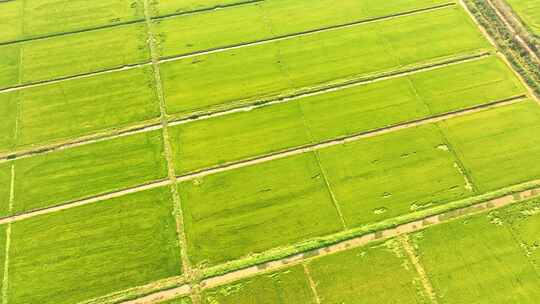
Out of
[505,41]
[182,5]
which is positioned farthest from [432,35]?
[182,5]

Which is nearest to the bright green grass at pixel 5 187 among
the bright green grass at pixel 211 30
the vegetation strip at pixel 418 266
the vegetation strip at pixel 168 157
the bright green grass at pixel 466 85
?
the vegetation strip at pixel 168 157

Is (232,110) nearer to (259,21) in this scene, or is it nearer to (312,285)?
(259,21)

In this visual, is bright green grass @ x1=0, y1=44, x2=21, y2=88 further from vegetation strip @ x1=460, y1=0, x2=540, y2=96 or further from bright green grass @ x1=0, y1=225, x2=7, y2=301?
vegetation strip @ x1=460, y1=0, x2=540, y2=96

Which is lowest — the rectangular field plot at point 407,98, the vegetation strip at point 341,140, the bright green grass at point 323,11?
the vegetation strip at point 341,140

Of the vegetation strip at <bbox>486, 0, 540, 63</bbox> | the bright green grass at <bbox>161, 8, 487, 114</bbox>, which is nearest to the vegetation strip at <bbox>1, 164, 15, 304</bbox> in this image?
the bright green grass at <bbox>161, 8, 487, 114</bbox>

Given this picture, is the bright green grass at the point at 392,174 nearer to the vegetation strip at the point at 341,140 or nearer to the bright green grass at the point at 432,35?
the vegetation strip at the point at 341,140

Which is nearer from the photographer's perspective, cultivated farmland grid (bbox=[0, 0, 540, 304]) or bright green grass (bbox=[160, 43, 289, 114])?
cultivated farmland grid (bbox=[0, 0, 540, 304])

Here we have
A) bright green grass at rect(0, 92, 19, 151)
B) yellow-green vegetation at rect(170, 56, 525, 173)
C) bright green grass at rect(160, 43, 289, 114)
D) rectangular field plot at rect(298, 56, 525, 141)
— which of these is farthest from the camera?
bright green grass at rect(160, 43, 289, 114)
